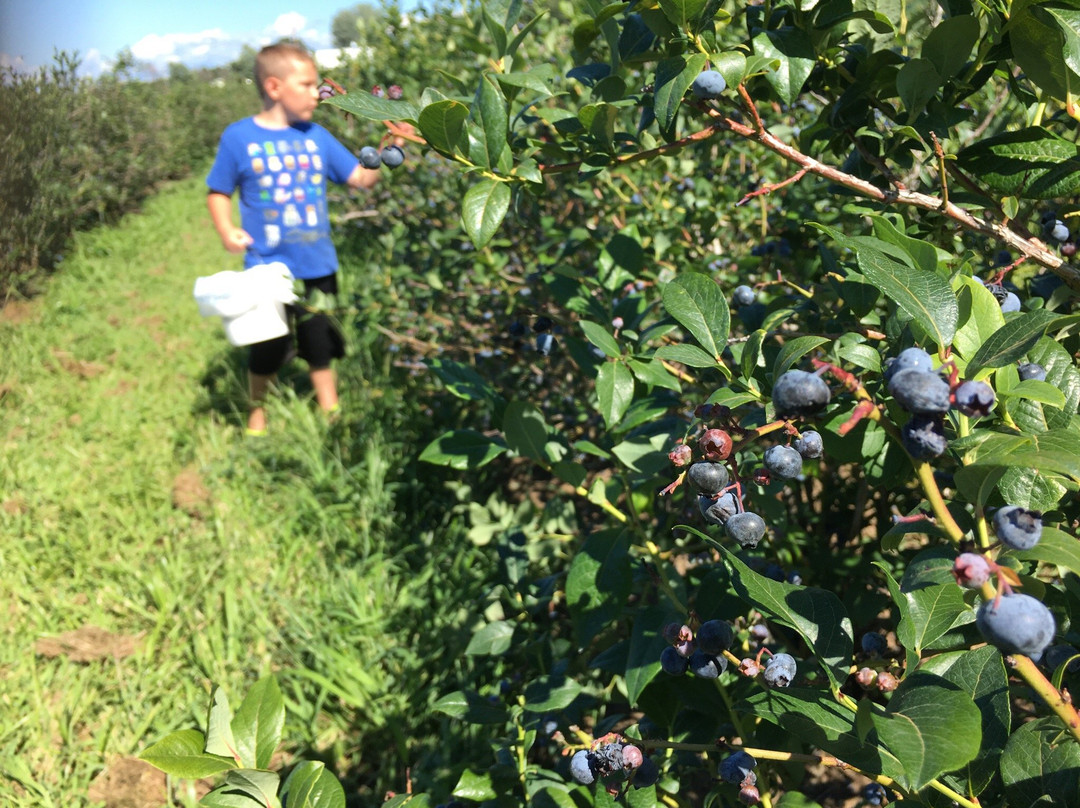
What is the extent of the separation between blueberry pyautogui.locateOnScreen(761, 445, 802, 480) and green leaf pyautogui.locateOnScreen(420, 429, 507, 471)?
1.98 feet

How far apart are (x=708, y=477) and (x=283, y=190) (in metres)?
2.99

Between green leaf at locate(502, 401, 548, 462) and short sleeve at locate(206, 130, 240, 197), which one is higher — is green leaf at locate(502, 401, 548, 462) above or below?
below

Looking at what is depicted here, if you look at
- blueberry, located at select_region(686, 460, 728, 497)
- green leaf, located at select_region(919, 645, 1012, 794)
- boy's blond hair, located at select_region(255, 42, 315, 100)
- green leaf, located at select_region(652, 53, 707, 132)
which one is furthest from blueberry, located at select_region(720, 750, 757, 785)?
boy's blond hair, located at select_region(255, 42, 315, 100)

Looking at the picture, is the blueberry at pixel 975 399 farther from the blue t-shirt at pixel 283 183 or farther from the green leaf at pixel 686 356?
the blue t-shirt at pixel 283 183

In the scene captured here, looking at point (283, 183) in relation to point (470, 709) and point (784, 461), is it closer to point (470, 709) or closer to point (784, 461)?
point (470, 709)

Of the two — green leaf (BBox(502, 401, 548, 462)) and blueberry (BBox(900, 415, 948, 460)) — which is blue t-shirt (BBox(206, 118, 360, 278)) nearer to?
green leaf (BBox(502, 401, 548, 462))

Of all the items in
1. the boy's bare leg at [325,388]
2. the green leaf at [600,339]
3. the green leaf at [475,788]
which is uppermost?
the green leaf at [600,339]

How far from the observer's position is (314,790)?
80cm

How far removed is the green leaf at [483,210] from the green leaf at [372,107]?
12cm

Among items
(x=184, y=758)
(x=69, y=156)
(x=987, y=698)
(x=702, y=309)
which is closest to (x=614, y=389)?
(x=702, y=309)

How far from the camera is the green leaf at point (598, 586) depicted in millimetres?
1104

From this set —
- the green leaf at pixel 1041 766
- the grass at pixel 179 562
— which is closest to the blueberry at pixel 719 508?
the green leaf at pixel 1041 766

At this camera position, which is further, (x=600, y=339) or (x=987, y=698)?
(x=600, y=339)

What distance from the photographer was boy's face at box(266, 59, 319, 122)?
10.3ft
